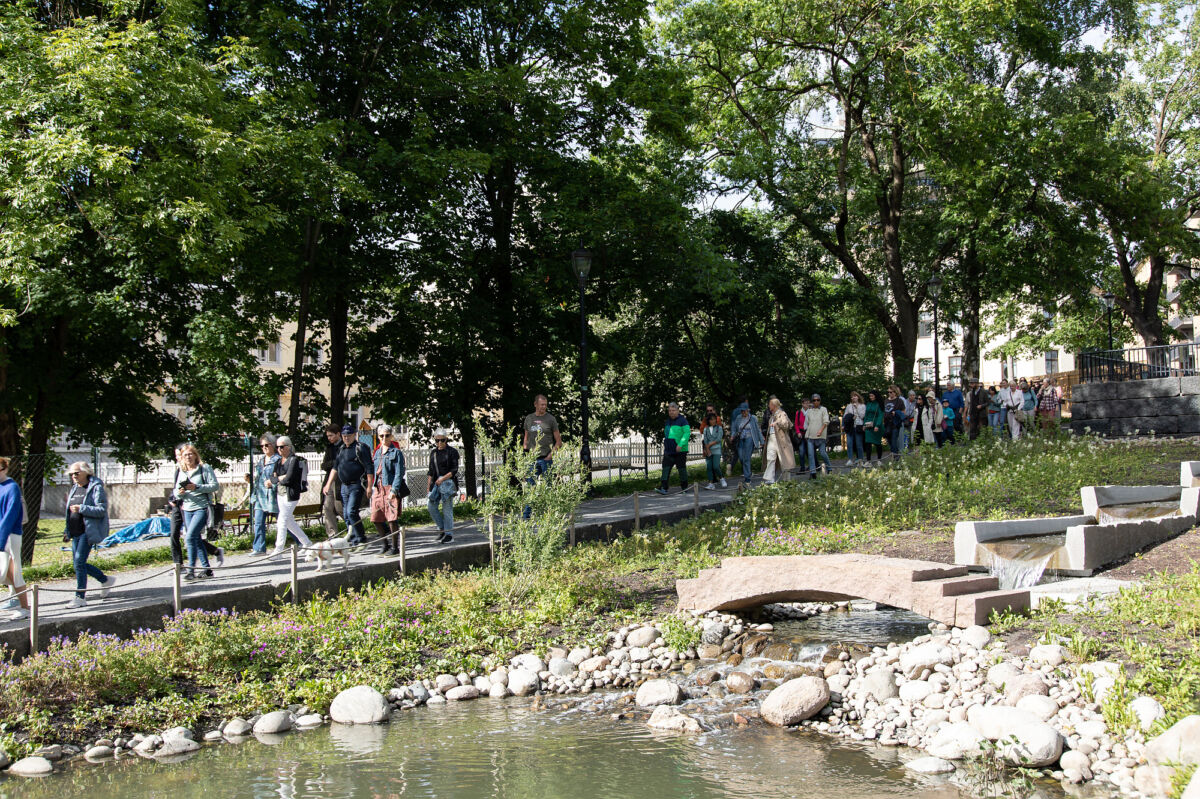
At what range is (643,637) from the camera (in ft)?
34.6

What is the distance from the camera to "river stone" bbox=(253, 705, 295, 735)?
8.48m

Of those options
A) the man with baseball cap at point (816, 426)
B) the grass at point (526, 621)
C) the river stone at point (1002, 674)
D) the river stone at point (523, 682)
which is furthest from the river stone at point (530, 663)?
A: the man with baseball cap at point (816, 426)

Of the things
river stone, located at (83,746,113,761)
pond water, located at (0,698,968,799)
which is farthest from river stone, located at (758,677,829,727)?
river stone, located at (83,746,113,761)

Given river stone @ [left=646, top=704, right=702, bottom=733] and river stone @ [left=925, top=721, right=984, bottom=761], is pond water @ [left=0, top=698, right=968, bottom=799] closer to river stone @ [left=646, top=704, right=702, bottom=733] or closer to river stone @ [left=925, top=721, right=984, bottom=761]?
river stone @ [left=646, top=704, right=702, bottom=733]

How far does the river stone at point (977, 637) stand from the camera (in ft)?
28.2

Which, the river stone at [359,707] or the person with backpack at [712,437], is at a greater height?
the person with backpack at [712,437]

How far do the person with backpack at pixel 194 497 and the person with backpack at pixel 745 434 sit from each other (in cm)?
1090

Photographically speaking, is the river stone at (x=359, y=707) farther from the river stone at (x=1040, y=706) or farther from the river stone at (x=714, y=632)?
the river stone at (x=1040, y=706)

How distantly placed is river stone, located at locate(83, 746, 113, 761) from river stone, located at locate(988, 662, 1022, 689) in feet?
24.1

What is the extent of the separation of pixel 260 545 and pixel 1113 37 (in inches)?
1178

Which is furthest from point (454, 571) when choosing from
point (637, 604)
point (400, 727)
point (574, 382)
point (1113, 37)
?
point (1113, 37)

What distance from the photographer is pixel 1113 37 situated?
3022 centimetres

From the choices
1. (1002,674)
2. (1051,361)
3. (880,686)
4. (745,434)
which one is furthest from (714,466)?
(1051,361)

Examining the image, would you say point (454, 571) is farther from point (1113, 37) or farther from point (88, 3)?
point (1113, 37)
